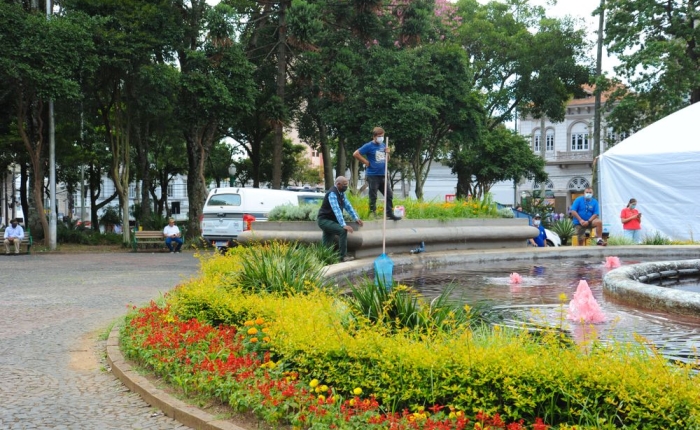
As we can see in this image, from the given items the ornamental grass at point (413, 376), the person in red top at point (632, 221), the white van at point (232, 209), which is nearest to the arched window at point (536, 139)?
the white van at point (232, 209)

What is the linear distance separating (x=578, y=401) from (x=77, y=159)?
116 feet

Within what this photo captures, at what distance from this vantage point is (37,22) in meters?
24.3

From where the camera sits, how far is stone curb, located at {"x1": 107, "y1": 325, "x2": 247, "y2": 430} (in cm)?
476

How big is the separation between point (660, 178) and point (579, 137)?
50922 millimetres

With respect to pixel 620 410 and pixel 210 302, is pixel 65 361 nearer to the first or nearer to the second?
pixel 210 302

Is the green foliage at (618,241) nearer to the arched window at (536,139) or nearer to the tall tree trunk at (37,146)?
the tall tree trunk at (37,146)

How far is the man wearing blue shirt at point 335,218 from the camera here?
37.1 ft

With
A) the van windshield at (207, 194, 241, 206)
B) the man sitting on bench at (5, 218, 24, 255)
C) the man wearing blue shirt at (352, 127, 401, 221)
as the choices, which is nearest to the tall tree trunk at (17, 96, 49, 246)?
the man sitting on bench at (5, 218, 24, 255)

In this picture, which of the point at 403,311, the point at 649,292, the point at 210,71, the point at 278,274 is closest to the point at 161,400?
the point at 403,311

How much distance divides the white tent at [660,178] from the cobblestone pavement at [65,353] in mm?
13025

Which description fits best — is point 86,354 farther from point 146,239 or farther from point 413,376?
point 146,239

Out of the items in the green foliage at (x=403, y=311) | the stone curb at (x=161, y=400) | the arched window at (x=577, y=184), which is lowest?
the stone curb at (x=161, y=400)

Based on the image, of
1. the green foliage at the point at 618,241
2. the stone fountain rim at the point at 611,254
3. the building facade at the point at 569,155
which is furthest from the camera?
the building facade at the point at 569,155

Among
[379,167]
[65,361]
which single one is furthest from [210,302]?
[379,167]
